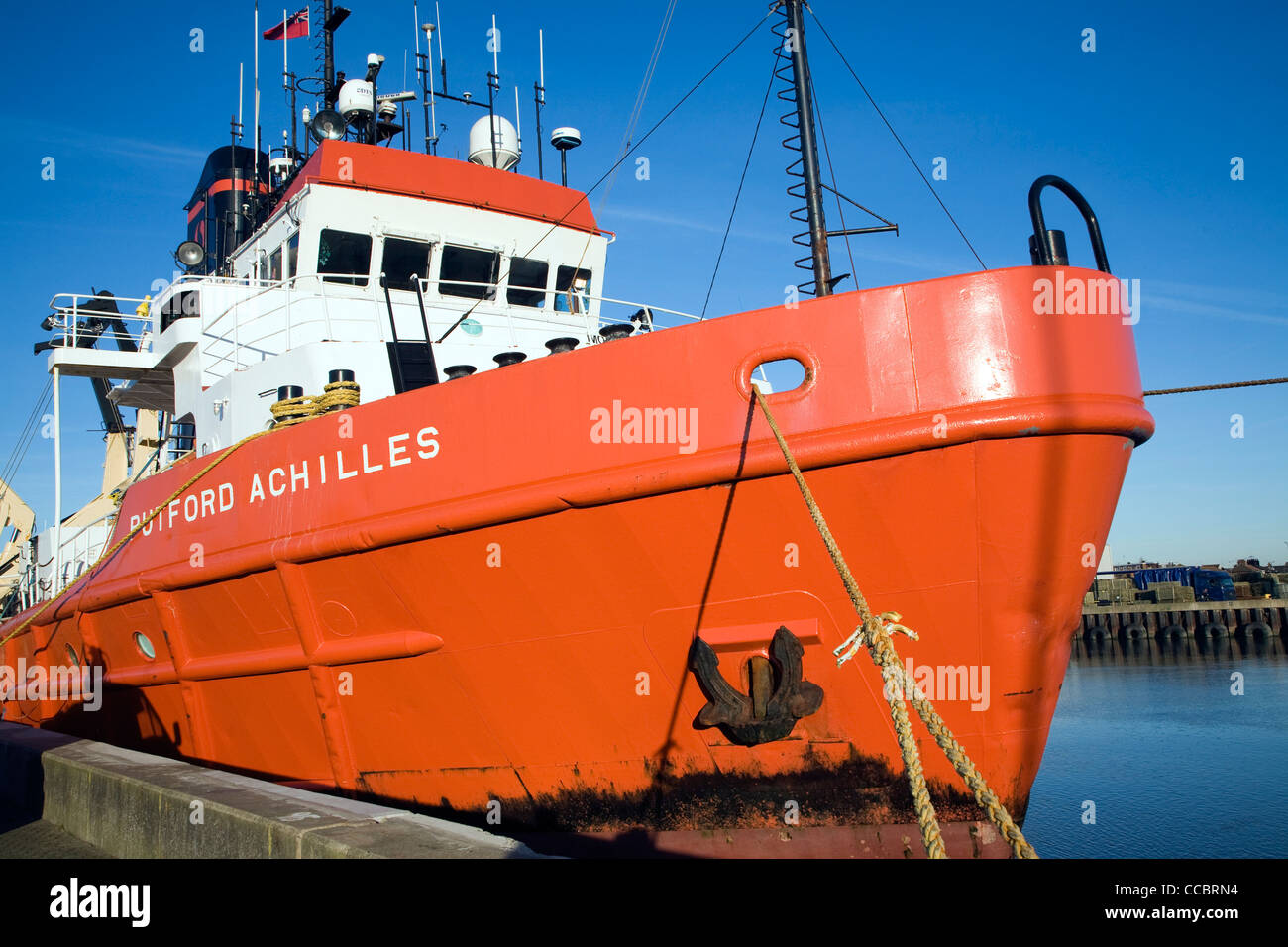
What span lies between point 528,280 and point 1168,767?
1186 centimetres

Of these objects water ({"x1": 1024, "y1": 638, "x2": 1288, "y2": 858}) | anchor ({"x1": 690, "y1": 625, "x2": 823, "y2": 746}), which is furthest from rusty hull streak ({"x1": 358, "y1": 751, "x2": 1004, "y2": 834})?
water ({"x1": 1024, "y1": 638, "x2": 1288, "y2": 858})

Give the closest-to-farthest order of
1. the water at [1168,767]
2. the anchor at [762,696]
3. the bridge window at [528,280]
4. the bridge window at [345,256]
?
the anchor at [762,696]
the bridge window at [345,256]
the bridge window at [528,280]
the water at [1168,767]

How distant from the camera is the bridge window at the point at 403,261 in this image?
8.02 meters

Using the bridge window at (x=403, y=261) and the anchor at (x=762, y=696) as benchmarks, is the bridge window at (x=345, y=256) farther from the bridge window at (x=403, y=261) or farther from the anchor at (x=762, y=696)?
the anchor at (x=762, y=696)

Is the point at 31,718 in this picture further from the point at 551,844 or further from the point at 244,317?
the point at 551,844

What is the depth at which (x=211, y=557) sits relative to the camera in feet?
19.9

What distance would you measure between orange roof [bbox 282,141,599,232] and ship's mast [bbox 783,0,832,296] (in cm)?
256

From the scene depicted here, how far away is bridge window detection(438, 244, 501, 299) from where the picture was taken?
823 cm

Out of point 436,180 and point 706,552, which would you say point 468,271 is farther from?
point 706,552

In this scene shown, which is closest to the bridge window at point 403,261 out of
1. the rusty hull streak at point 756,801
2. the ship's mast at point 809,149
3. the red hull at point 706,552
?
the red hull at point 706,552

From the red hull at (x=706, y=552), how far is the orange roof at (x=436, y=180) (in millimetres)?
3492

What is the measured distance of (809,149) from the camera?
5.35m
